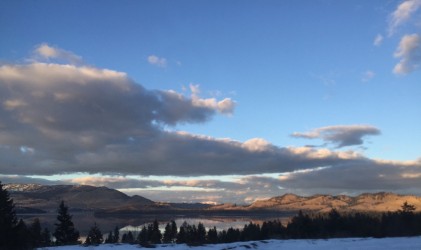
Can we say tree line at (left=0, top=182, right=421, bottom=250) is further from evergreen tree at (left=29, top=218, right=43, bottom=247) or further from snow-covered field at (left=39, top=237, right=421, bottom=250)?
snow-covered field at (left=39, top=237, right=421, bottom=250)

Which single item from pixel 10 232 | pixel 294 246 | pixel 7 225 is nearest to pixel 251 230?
pixel 294 246

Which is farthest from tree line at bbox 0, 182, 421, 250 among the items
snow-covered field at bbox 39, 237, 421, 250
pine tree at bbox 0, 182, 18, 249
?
snow-covered field at bbox 39, 237, 421, 250

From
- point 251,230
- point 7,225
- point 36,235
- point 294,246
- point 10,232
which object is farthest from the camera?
point 251,230

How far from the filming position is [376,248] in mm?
36219

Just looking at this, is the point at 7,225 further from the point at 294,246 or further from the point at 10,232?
the point at 294,246

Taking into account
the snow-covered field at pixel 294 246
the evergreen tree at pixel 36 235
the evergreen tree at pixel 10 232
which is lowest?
the evergreen tree at pixel 36 235

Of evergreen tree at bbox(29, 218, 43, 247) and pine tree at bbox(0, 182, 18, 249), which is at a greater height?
pine tree at bbox(0, 182, 18, 249)

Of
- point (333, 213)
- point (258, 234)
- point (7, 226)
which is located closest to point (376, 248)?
point (7, 226)

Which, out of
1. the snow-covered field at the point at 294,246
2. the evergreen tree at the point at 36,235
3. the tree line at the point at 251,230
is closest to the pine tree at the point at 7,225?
the tree line at the point at 251,230

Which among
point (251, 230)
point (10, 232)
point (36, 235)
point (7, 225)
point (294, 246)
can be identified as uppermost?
point (7, 225)

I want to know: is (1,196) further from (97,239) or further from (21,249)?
(97,239)

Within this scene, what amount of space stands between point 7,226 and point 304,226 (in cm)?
7340

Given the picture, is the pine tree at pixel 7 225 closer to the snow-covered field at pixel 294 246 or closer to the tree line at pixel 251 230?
the tree line at pixel 251 230

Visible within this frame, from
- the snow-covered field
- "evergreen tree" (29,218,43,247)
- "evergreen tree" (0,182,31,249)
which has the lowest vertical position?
"evergreen tree" (29,218,43,247)
